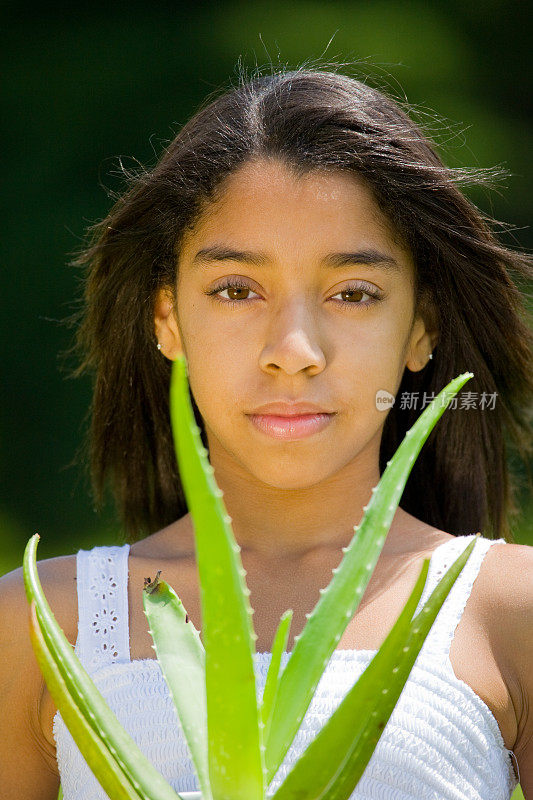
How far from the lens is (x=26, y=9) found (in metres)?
2.72

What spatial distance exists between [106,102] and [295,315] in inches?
72.8

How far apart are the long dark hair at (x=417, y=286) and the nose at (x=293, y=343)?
198mm

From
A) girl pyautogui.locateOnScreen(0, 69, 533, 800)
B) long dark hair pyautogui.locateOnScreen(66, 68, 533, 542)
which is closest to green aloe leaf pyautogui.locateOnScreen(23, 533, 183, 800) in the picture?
girl pyautogui.locateOnScreen(0, 69, 533, 800)

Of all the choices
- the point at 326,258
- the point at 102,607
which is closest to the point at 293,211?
the point at 326,258

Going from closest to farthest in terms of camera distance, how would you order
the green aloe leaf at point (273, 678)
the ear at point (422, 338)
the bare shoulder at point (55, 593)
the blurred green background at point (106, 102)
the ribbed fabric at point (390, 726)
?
the green aloe leaf at point (273, 678)
the ribbed fabric at point (390, 726)
the bare shoulder at point (55, 593)
the ear at point (422, 338)
the blurred green background at point (106, 102)

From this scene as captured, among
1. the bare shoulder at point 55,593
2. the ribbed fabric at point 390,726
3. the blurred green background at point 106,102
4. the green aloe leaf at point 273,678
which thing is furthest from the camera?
the blurred green background at point 106,102

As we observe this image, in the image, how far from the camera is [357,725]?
0.62 m

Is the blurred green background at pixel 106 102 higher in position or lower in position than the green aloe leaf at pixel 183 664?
higher

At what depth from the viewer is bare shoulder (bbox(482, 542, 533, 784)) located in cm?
110

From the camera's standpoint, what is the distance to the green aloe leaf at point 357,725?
2.01 feet

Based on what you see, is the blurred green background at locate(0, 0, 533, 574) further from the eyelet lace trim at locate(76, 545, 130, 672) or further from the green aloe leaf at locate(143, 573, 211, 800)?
the green aloe leaf at locate(143, 573, 211, 800)

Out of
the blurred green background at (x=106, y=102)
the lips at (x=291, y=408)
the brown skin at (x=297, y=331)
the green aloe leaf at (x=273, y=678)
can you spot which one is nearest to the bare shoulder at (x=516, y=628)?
the brown skin at (x=297, y=331)

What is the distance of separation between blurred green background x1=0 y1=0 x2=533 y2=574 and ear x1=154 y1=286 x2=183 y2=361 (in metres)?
1.35

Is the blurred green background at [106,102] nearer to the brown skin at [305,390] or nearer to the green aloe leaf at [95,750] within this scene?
the brown skin at [305,390]
